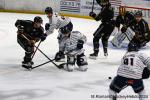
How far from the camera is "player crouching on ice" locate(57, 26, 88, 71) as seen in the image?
805 centimetres

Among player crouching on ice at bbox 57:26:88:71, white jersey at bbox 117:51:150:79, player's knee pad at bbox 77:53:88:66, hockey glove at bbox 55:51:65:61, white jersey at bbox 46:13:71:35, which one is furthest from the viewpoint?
hockey glove at bbox 55:51:65:61

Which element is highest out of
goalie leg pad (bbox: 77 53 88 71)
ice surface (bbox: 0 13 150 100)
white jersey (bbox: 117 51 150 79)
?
white jersey (bbox: 117 51 150 79)

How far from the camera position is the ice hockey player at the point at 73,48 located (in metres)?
8.06

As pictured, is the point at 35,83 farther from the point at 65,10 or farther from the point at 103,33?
the point at 65,10

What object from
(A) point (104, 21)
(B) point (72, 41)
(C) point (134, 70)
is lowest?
(B) point (72, 41)

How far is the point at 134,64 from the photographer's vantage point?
208 inches

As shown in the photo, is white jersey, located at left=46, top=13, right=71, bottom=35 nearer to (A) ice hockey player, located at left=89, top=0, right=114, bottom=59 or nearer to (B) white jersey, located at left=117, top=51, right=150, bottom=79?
(A) ice hockey player, located at left=89, top=0, right=114, bottom=59

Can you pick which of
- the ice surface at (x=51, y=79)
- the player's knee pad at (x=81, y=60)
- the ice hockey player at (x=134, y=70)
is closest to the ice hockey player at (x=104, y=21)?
the ice surface at (x=51, y=79)

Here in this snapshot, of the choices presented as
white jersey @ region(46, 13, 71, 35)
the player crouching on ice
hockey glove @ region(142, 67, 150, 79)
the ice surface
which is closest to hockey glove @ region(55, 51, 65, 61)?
the ice surface

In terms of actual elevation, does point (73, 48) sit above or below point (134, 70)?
below

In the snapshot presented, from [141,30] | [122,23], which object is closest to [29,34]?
[141,30]

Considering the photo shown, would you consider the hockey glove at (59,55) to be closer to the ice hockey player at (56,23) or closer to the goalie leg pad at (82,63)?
the ice hockey player at (56,23)

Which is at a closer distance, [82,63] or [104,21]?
[82,63]

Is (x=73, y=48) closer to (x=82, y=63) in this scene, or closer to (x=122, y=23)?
(x=82, y=63)
